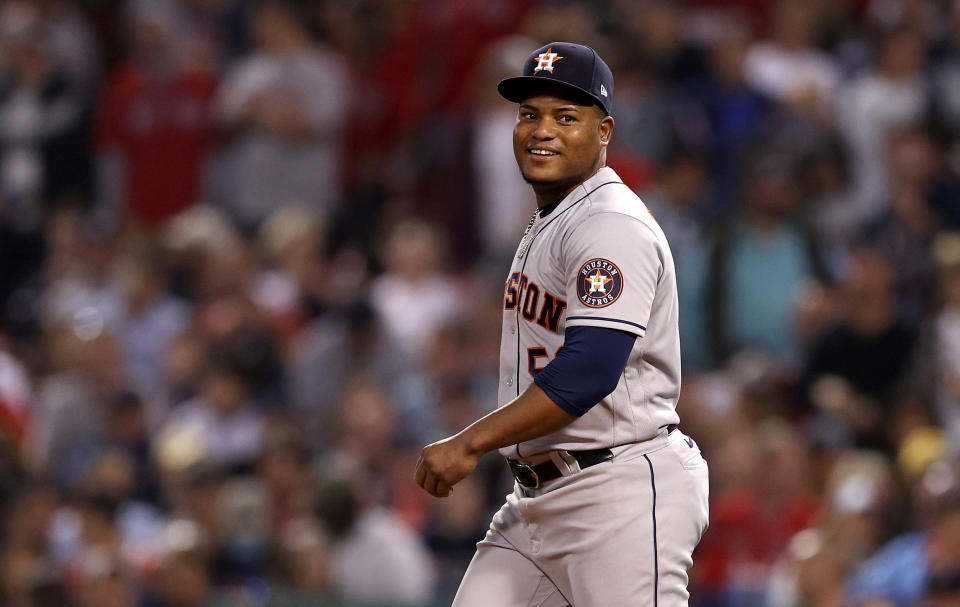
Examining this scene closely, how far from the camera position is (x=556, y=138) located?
3871 mm

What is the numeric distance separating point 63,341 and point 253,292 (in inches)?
48.5

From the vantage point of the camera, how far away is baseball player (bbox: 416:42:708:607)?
3.64 metres

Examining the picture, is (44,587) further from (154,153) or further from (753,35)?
(753,35)

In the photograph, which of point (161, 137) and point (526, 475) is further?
point (161, 137)

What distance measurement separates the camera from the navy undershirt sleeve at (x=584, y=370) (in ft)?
11.8

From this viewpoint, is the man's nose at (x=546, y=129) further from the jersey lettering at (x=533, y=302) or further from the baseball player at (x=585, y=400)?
the jersey lettering at (x=533, y=302)

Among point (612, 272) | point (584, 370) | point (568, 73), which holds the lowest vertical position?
point (584, 370)

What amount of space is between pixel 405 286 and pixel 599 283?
5790mm

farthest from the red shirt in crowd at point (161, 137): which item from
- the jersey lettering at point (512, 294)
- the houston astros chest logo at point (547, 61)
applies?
the houston astros chest logo at point (547, 61)

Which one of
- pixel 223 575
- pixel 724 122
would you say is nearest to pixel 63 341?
pixel 223 575

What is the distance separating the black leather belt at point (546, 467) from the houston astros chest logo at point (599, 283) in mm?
410

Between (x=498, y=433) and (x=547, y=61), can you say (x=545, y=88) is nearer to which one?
(x=547, y=61)


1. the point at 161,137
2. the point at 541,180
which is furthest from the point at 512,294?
the point at 161,137

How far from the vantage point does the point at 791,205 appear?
866 centimetres
